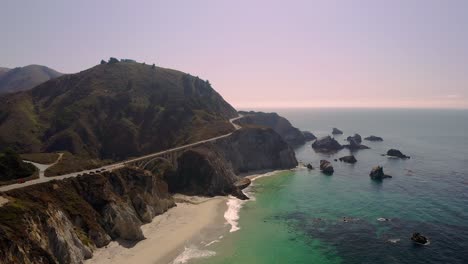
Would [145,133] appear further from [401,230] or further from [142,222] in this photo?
[401,230]

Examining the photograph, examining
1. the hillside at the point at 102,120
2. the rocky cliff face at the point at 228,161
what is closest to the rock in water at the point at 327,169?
the rocky cliff face at the point at 228,161

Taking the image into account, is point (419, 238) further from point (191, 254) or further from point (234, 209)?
point (191, 254)

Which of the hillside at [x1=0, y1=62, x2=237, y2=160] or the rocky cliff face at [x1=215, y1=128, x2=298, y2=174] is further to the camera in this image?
the rocky cliff face at [x1=215, y1=128, x2=298, y2=174]

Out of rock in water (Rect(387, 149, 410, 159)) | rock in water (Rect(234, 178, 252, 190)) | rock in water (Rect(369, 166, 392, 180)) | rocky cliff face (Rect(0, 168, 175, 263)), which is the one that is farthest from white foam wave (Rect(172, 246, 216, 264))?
rock in water (Rect(387, 149, 410, 159))

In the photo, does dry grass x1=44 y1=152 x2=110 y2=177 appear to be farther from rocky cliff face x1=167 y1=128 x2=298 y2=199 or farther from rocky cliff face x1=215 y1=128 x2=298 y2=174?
rocky cliff face x1=215 y1=128 x2=298 y2=174

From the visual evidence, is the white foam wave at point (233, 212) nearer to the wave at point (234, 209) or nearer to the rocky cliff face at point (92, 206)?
the wave at point (234, 209)

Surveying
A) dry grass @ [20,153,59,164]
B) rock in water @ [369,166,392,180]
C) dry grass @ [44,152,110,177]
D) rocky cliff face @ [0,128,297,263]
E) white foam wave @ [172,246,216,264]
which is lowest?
white foam wave @ [172,246,216,264]

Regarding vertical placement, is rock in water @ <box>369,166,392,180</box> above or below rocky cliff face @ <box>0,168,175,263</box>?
below

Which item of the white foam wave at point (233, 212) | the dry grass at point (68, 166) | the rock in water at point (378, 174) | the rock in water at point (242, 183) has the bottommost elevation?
the white foam wave at point (233, 212)
